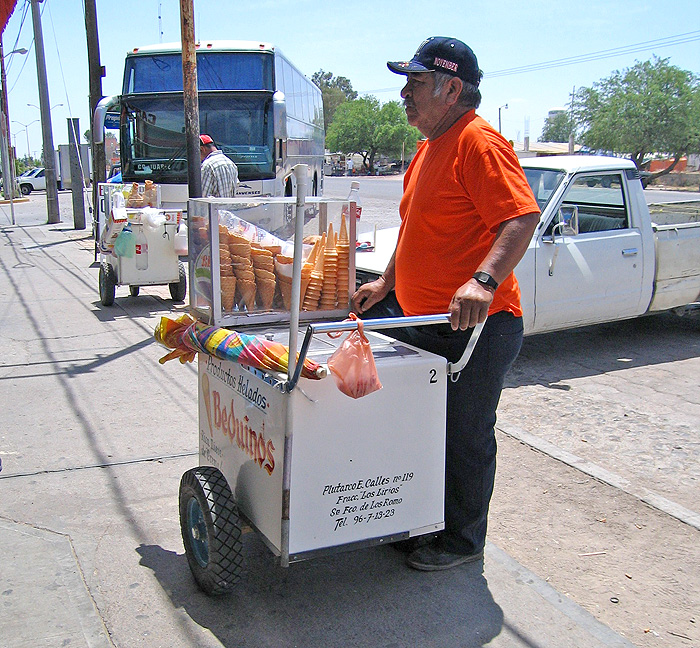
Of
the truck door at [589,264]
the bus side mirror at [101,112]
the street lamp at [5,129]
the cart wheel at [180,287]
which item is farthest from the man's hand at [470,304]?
the street lamp at [5,129]

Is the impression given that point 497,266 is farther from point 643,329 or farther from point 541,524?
point 643,329

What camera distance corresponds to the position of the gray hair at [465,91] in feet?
9.55

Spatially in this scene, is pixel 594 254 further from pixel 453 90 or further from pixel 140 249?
pixel 140 249

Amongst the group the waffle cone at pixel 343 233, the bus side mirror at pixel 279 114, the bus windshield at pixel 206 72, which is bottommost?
the waffle cone at pixel 343 233

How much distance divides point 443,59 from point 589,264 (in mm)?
4189

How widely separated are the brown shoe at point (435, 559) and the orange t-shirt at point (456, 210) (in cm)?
107

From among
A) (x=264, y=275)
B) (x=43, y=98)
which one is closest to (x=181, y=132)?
(x=43, y=98)

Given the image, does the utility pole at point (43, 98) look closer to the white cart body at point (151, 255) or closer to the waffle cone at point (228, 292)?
the white cart body at point (151, 255)

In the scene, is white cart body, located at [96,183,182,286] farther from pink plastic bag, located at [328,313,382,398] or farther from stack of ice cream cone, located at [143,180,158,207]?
pink plastic bag, located at [328,313,382,398]

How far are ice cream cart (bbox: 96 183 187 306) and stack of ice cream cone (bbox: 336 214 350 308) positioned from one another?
5.46 metres

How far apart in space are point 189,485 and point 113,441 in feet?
6.13

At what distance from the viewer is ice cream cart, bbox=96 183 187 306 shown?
873cm

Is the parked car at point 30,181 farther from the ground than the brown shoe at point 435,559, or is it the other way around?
the parked car at point 30,181

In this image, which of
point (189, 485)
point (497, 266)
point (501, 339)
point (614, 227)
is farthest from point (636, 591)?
point (614, 227)
